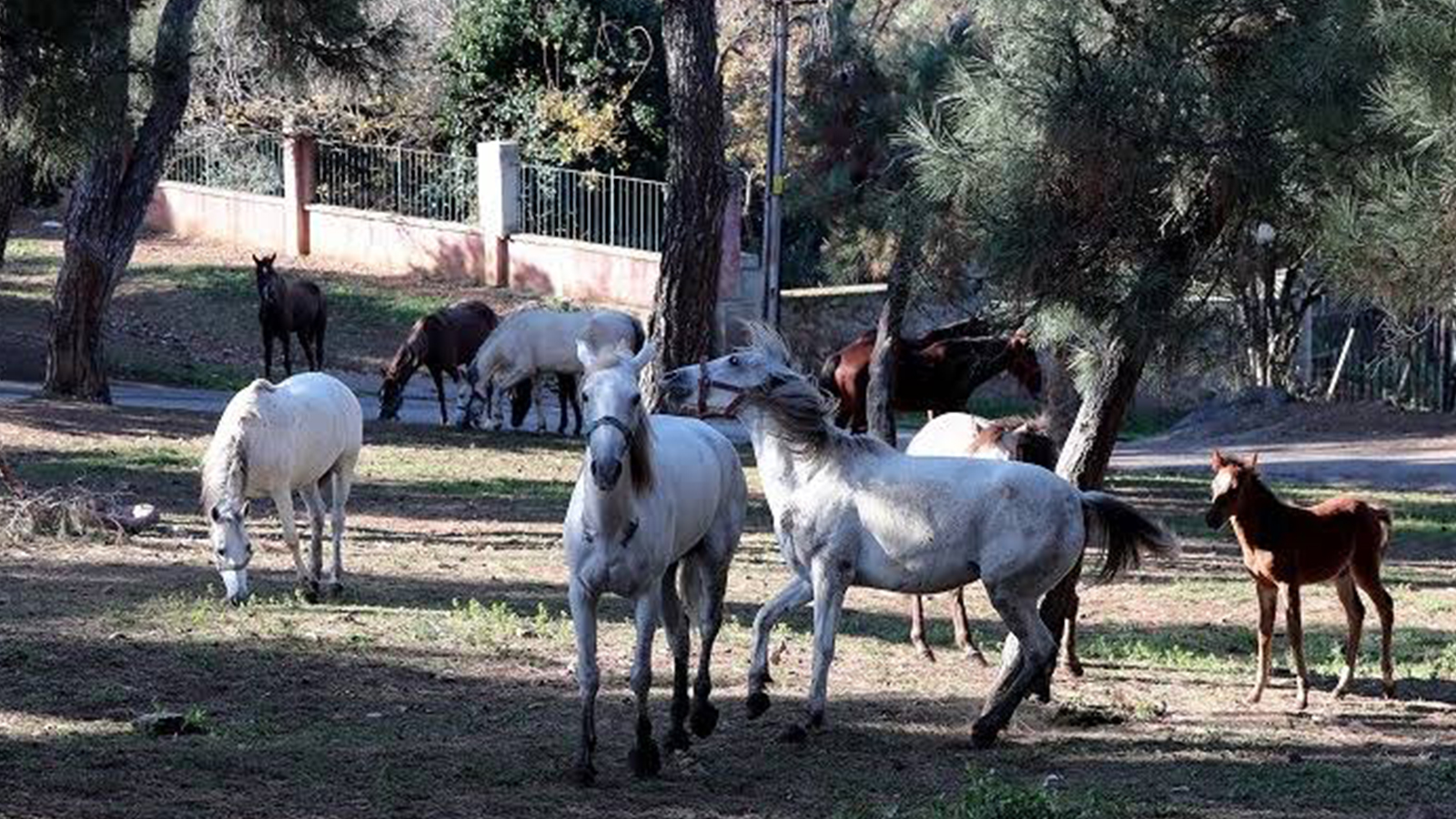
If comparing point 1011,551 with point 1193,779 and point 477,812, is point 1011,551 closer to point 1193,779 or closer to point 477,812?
point 1193,779

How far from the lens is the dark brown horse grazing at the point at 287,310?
32281mm

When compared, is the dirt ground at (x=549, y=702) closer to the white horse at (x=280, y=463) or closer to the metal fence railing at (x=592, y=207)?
the white horse at (x=280, y=463)

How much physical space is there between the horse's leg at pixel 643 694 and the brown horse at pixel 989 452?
12.2 feet

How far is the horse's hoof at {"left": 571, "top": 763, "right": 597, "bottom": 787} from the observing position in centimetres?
950

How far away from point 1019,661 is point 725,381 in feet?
6.21

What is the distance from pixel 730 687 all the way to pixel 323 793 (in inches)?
139

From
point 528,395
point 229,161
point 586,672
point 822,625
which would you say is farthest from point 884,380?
point 229,161

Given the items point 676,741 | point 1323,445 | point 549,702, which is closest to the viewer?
point 676,741

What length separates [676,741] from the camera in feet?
33.9

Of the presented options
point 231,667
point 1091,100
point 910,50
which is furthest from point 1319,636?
point 910,50

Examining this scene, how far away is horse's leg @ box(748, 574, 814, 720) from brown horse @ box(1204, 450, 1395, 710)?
2.51 meters

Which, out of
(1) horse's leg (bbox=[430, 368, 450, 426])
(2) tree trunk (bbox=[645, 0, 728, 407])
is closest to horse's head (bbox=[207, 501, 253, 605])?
(2) tree trunk (bbox=[645, 0, 728, 407])

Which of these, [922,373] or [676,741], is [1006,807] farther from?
[922,373]

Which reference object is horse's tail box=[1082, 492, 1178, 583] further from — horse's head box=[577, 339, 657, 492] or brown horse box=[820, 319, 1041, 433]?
brown horse box=[820, 319, 1041, 433]
